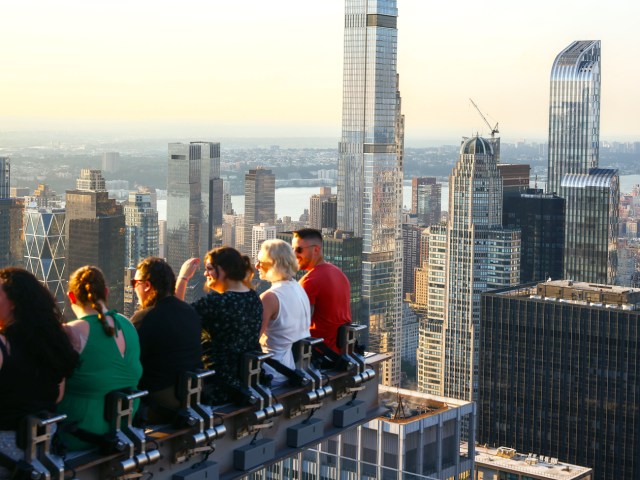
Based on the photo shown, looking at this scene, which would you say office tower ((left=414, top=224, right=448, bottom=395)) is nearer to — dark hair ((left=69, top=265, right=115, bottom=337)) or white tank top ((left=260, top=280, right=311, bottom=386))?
white tank top ((left=260, top=280, right=311, bottom=386))

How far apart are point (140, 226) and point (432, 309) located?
101 ft

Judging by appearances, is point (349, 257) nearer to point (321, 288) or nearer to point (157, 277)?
point (321, 288)

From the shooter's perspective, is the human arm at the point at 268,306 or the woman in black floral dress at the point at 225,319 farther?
the human arm at the point at 268,306

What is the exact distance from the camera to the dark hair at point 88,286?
4.24 m

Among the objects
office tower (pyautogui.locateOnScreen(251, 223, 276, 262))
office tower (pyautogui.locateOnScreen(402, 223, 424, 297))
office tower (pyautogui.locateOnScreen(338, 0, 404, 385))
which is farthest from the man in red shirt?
office tower (pyautogui.locateOnScreen(402, 223, 424, 297))

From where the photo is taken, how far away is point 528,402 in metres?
48.6

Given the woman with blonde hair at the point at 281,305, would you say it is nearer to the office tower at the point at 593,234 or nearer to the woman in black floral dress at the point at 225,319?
the woman in black floral dress at the point at 225,319

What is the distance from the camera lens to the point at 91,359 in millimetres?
4285

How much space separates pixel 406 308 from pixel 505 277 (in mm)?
7061

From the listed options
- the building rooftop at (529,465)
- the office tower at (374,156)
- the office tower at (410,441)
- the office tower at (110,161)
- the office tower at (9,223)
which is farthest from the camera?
the office tower at (374,156)

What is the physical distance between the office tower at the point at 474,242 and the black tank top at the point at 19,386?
6556 centimetres

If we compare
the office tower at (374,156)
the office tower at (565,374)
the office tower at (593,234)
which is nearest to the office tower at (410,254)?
the office tower at (374,156)

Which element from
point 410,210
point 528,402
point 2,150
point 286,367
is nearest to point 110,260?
point 2,150

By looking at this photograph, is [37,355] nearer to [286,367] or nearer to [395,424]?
[286,367]
